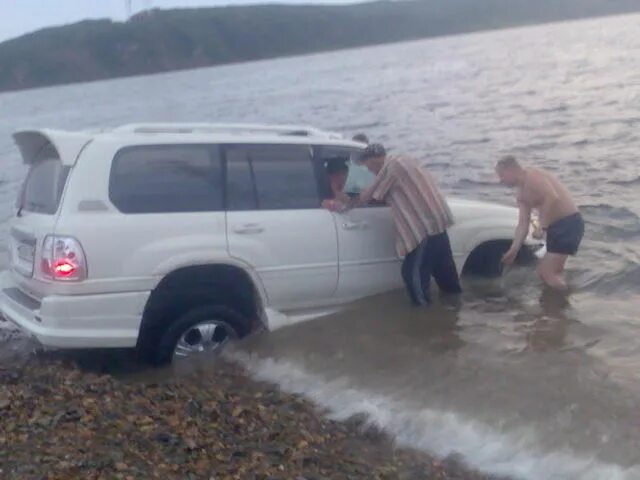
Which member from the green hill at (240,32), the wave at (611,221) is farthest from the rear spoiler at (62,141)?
the green hill at (240,32)

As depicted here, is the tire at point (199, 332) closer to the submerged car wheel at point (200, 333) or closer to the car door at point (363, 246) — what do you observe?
the submerged car wheel at point (200, 333)

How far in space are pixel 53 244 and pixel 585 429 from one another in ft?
12.2

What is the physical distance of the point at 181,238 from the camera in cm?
730

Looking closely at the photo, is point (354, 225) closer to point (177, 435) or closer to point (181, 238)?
point (181, 238)

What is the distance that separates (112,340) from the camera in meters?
7.21

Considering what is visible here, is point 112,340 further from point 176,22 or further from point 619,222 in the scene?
point 176,22

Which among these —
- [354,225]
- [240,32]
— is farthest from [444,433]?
[240,32]

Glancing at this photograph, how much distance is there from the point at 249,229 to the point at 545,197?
114 inches

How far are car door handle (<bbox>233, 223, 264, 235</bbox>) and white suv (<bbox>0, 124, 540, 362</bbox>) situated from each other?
1 cm

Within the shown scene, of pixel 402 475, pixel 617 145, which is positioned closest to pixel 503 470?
pixel 402 475

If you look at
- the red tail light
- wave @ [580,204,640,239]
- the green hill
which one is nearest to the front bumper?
the red tail light

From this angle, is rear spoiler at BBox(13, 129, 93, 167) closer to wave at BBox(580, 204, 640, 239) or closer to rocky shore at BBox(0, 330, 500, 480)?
rocky shore at BBox(0, 330, 500, 480)

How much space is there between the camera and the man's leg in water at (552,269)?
9297 mm

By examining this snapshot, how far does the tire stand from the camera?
745 cm
